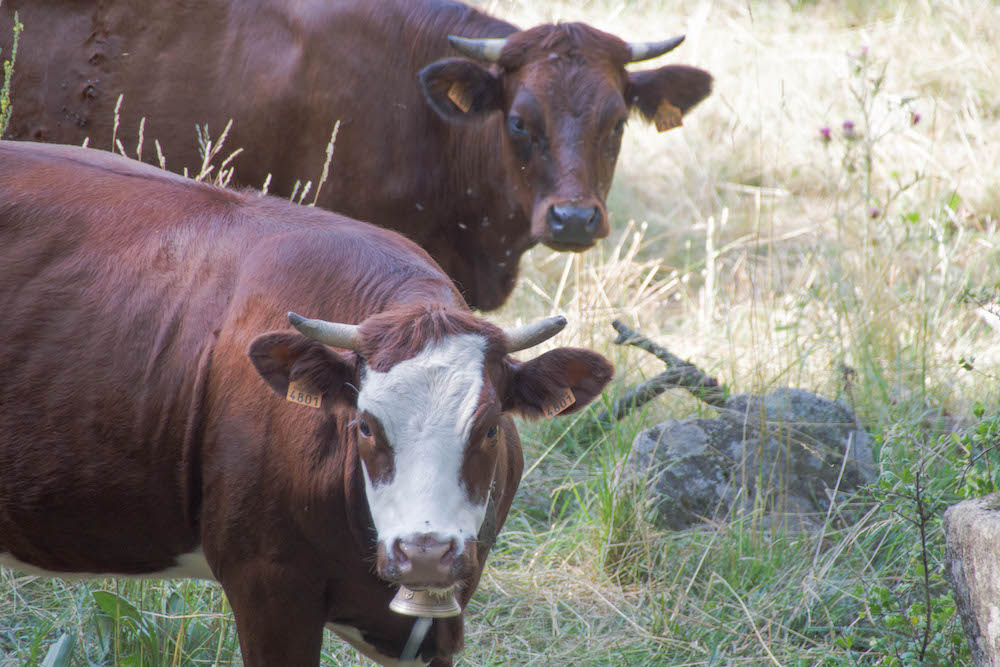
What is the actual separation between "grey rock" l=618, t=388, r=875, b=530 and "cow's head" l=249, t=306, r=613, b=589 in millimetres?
1761

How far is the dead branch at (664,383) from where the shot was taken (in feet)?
15.6

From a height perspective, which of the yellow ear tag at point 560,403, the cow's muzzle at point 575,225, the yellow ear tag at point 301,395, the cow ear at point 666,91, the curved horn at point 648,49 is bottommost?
the cow's muzzle at point 575,225

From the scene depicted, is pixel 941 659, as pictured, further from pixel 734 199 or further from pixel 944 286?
pixel 734 199

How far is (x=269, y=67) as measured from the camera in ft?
17.2

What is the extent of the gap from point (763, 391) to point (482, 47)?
2.07 m

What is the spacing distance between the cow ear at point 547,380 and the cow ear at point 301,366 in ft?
1.39

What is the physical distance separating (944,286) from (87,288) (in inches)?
172

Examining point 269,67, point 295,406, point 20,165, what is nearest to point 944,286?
point 269,67

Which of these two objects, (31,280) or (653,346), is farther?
(653,346)

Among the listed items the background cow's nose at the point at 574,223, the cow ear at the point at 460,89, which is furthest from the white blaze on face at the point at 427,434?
the cow ear at the point at 460,89

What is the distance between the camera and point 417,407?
2.57 m

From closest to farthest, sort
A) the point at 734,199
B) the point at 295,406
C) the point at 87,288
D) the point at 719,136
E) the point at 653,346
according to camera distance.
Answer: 1. the point at 295,406
2. the point at 87,288
3. the point at 653,346
4. the point at 734,199
5. the point at 719,136

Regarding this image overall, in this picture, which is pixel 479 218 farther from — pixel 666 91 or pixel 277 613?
pixel 277 613

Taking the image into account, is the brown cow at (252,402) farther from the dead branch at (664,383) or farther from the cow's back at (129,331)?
the dead branch at (664,383)
